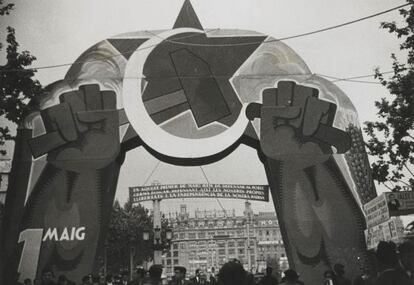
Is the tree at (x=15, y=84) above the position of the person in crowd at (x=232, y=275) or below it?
above

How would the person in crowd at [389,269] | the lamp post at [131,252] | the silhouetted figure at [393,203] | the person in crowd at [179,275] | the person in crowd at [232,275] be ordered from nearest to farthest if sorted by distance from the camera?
the person in crowd at [232,275] → the person in crowd at [389,269] → the silhouetted figure at [393,203] → the person in crowd at [179,275] → the lamp post at [131,252]

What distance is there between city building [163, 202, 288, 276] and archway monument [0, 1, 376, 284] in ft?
238

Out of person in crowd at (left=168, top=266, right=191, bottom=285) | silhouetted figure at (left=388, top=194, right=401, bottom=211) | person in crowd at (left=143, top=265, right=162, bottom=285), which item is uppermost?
silhouetted figure at (left=388, top=194, right=401, bottom=211)

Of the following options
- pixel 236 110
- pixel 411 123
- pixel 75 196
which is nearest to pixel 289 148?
pixel 236 110

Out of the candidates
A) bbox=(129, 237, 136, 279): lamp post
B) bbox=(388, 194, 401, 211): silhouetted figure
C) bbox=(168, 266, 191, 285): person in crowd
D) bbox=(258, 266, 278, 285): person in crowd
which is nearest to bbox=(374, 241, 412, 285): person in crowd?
bbox=(258, 266, 278, 285): person in crowd

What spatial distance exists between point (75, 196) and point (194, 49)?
18.7ft

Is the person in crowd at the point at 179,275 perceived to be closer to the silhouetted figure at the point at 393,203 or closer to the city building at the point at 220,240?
the silhouetted figure at the point at 393,203

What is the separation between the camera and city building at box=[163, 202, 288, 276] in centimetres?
9388

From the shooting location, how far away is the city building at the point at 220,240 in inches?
3696

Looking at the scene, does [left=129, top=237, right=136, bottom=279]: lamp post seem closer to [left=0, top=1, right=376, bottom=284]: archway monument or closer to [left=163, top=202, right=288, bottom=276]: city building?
[left=0, top=1, right=376, bottom=284]: archway monument

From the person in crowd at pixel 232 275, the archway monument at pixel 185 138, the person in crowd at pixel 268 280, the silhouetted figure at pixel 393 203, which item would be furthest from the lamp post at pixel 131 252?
the person in crowd at pixel 232 275

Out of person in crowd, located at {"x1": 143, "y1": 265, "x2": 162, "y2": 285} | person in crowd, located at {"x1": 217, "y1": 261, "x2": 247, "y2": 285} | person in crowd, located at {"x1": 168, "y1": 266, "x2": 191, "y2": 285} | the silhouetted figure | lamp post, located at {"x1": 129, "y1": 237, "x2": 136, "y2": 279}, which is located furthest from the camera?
lamp post, located at {"x1": 129, "y1": 237, "x2": 136, "y2": 279}

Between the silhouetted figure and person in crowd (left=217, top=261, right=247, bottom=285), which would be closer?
person in crowd (left=217, top=261, right=247, bottom=285)

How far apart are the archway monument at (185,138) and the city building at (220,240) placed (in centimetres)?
7264
